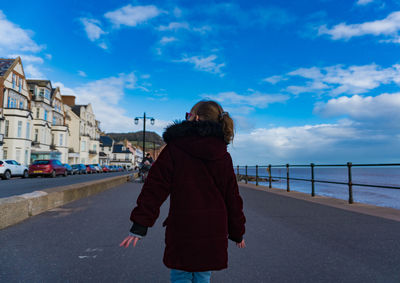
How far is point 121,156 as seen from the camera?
359 ft

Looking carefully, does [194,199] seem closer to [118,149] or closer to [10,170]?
[10,170]

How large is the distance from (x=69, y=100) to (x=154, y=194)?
69665mm

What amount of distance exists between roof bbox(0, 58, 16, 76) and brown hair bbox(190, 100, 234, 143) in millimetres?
39294

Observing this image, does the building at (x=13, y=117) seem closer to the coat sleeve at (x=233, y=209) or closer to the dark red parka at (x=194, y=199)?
the dark red parka at (x=194, y=199)

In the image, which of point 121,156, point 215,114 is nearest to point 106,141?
point 121,156

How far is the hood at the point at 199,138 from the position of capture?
80.0 inches

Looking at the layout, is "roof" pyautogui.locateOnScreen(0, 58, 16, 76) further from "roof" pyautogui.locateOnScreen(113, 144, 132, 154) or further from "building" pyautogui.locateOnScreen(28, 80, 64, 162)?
"roof" pyautogui.locateOnScreen(113, 144, 132, 154)

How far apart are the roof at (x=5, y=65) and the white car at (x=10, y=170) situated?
15.2 metres

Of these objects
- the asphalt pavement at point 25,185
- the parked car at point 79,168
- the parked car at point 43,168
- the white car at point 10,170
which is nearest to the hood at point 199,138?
the asphalt pavement at point 25,185

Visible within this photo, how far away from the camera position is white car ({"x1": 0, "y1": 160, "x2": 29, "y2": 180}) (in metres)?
22.2

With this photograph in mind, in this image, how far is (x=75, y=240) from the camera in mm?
4453

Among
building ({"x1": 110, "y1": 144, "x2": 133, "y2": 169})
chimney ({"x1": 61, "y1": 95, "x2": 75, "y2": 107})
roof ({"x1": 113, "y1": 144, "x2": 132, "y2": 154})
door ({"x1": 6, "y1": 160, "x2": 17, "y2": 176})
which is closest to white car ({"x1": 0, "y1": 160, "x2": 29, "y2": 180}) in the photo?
door ({"x1": 6, "y1": 160, "x2": 17, "y2": 176})

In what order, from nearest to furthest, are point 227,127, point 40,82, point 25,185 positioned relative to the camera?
point 227,127 → point 25,185 → point 40,82

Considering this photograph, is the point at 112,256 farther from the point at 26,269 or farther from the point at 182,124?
the point at 182,124
